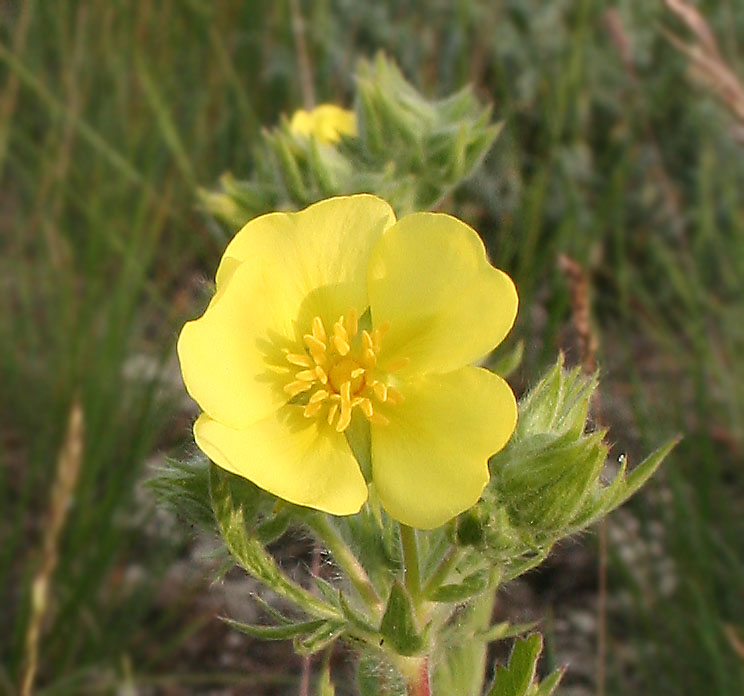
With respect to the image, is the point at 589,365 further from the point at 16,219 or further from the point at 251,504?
the point at 16,219

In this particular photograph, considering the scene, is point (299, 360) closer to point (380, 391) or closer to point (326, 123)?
point (380, 391)

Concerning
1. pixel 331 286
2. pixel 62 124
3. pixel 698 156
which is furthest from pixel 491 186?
pixel 331 286

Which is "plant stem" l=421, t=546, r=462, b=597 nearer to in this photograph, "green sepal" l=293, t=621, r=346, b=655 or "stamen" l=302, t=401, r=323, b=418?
"green sepal" l=293, t=621, r=346, b=655

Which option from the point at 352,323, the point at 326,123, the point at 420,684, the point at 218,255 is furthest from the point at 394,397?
the point at 218,255

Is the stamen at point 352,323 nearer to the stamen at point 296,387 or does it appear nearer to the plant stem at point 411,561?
the stamen at point 296,387

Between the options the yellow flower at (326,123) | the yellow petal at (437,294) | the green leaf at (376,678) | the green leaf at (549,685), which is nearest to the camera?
the yellow petal at (437,294)

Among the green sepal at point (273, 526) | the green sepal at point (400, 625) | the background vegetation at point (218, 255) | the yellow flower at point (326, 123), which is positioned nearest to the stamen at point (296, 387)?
the green sepal at point (273, 526)
